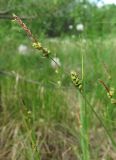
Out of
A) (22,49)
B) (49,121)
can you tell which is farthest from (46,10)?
(22,49)

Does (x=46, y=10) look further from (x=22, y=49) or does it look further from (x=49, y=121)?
(x=22, y=49)

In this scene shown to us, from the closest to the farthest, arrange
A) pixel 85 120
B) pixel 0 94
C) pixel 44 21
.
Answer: pixel 85 120
pixel 0 94
pixel 44 21

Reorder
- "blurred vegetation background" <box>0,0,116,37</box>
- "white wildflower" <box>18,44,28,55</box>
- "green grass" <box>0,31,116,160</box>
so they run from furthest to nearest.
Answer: "white wildflower" <box>18,44,28,55</box>, "blurred vegetation background" <box>0,0,116,37</box>, "green grass" <box>0,31,116,160</box>

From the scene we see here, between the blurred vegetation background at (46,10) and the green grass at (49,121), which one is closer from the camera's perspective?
the green grass at (49,121)

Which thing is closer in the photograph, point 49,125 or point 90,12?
point 49,125

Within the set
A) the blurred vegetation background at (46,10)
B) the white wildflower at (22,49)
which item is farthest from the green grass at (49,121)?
the white wildflower at (22,49)

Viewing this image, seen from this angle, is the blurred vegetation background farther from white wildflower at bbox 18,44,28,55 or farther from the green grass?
white wildflower at bbox 18,44,28,55

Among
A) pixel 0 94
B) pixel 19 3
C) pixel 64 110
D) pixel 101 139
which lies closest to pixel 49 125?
pixel 64 110

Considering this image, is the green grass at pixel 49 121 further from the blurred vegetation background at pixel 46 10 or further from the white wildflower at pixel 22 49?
the white wildflower at pixel 22 49

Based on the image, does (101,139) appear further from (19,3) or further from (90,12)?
(90,12)

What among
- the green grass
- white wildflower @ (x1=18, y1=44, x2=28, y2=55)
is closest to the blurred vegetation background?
the green grass

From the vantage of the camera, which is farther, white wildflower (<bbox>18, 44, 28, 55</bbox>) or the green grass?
white wildflower (<bbox>18, 44, 28, 55</bbox>)
